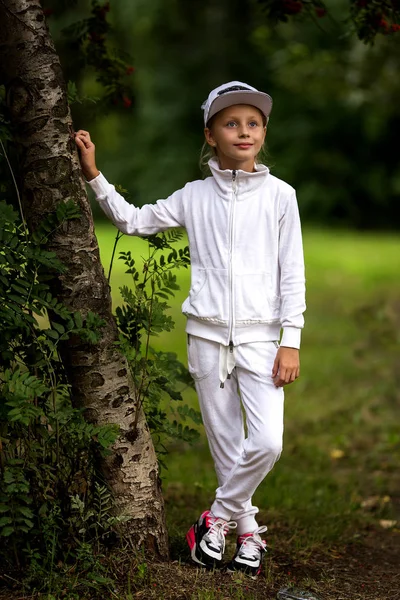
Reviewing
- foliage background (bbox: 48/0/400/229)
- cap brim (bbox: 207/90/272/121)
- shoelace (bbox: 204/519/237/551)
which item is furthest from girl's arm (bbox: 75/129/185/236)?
foliage background (bbox: 48/0/400/229)

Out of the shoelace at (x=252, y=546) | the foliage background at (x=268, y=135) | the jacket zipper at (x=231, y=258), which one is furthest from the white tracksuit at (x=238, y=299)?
the foliage background at (x=268, y=135)

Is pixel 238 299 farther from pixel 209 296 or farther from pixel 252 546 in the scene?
pixel 252 546

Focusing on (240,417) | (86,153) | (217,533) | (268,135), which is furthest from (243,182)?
(268,135)

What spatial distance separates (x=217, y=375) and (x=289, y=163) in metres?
23.9

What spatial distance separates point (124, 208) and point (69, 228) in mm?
302

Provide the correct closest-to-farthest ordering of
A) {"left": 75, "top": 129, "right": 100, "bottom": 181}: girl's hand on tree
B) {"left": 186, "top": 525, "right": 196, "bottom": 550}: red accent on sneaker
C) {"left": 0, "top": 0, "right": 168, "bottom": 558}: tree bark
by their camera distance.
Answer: {"left": 0, "top": 0, "right": 168, "bottom": 558}: tree bark
{"left": 75, "top": 129, "right": 100, "bottom": 181}: girl's hand on tree
{"left": 186, "top": 525, "right": 196, "bottom": 550}: red accent on sneaker

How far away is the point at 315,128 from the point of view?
87.6 ft

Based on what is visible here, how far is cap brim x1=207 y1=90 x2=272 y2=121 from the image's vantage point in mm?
3328

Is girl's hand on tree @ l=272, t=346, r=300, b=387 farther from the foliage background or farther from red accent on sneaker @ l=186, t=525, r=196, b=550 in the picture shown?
the foliage background

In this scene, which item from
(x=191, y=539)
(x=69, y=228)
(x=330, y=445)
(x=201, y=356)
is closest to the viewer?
(x=69, y=228)

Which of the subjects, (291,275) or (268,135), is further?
(268,135)

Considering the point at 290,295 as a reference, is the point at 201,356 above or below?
below

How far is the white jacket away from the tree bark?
222 millimetres

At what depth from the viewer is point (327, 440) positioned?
20.2ft
